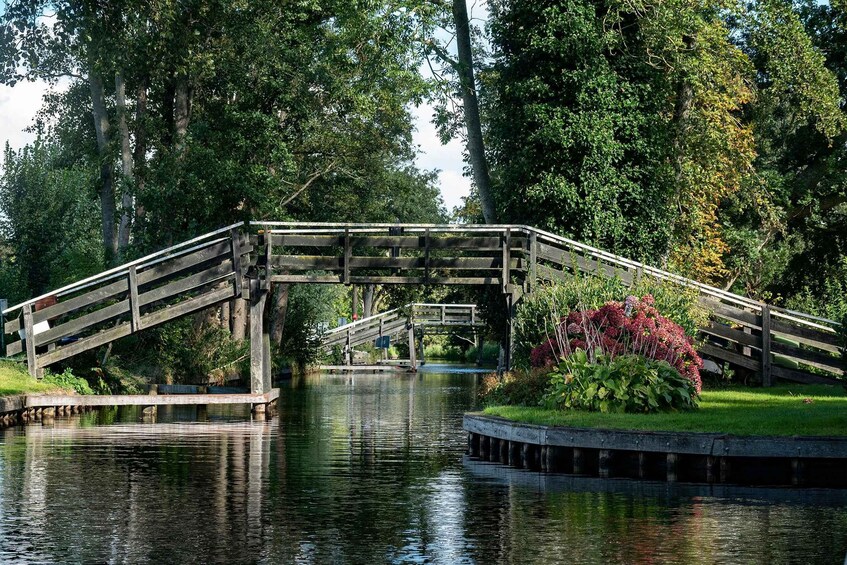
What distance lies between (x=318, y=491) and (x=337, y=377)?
50245mm

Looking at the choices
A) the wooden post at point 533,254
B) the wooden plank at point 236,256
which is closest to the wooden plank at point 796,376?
the wooden post at point 533,254

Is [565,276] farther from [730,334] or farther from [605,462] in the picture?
[605,462]

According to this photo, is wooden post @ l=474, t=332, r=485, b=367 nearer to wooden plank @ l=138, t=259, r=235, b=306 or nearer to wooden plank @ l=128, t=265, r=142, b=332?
wooden plank @ l=138, t=259, r=235, b=306

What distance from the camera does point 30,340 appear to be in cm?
3466

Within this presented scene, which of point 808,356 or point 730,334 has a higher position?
point 730,334

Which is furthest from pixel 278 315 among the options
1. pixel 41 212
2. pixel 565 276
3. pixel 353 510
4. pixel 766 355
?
pixel 353 510

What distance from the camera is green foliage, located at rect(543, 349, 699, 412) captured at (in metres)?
25.1

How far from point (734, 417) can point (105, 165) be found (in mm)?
28837

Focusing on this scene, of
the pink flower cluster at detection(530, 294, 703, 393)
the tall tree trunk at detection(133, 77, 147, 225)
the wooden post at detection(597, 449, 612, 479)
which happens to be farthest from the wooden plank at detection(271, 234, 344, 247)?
the wooden post at detection(597, 449, 612, 479)

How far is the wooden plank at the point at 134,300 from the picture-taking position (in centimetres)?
3522

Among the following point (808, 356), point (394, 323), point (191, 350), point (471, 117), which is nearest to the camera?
point (808, 356)

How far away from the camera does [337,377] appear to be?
69.2 m

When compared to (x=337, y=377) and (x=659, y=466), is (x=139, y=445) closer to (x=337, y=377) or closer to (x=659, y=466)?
(x=659, y=466)

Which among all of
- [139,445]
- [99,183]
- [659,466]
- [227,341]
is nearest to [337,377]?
[227,341]
